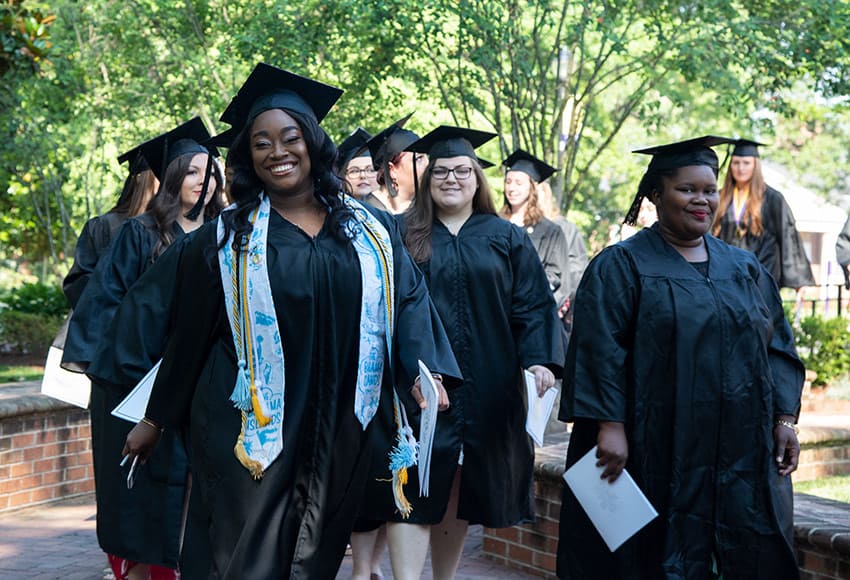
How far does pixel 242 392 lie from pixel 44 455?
5315 millimetres

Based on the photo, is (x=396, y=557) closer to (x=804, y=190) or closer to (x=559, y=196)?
(x=559, y=196)

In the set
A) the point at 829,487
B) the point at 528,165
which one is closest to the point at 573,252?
the point at 528,165

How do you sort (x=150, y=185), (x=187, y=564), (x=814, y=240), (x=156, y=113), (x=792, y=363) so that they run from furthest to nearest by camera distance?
1. (x=814, y=240)
2. (x=156, y=113)
3. (x=150, y=185)
4. (x=792, y=363)
5. (x=187, y=564)

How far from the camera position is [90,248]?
6770 mm

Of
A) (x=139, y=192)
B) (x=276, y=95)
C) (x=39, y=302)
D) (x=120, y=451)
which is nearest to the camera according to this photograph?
(x=276, y=95)

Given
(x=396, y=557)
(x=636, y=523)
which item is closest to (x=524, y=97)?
(x=396, y=557)

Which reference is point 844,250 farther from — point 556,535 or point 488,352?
point 488,352

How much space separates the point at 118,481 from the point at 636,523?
2340 mm

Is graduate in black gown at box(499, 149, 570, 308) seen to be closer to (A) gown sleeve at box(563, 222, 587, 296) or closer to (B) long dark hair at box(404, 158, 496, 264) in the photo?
(A) gown sleeve at box(563, 222, 587, 296)

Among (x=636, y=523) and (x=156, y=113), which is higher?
(x=156, y=113)

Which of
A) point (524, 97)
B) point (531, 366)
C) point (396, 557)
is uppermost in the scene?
point (524, 97)

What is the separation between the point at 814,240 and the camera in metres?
57.2

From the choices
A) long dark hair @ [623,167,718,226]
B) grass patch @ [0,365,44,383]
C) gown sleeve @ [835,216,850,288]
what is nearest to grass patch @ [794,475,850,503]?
gown sleeve @ [835,216,850,288]

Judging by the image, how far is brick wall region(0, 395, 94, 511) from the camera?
8.77m
